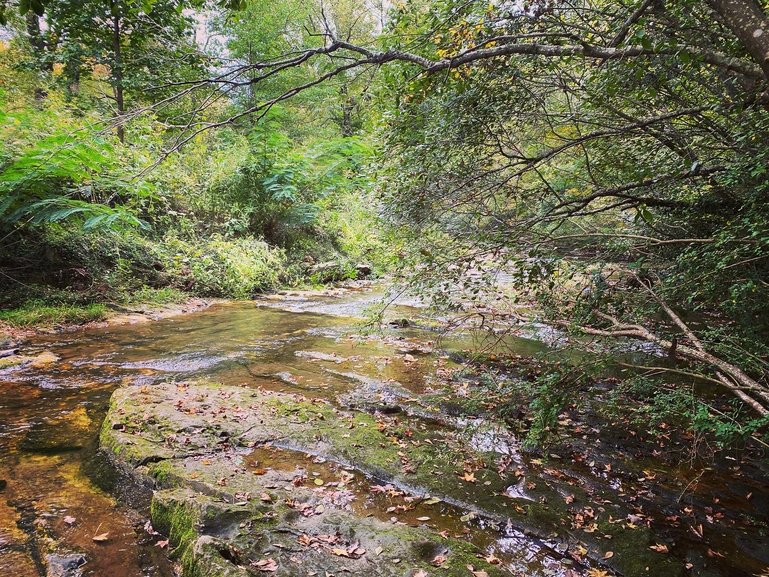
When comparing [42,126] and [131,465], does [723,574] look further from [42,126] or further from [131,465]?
[42,126]

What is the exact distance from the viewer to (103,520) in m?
3.44

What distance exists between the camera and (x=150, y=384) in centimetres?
614

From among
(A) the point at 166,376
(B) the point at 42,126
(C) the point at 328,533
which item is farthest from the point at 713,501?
(B) the point at 42,126

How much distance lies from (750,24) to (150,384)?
7.08 meters

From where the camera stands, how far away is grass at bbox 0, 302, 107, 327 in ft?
26.4

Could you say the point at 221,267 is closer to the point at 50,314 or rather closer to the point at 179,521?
the point at 50,314

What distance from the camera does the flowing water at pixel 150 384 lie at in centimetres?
323

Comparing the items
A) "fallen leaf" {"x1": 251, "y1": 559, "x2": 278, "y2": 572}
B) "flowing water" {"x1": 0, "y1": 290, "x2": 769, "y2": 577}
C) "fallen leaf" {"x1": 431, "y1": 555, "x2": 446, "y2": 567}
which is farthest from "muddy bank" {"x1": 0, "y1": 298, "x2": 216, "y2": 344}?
"fallen leaf" {"x1": 431, "y1": 555, "x2": 446, "y2": 567}

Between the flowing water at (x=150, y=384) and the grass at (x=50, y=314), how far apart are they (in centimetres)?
64

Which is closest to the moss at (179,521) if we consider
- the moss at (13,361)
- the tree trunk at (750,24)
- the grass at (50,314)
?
the tree trunk at (750,24)

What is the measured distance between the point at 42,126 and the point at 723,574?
489 inches

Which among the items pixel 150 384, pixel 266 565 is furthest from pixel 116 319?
pixel 266 565

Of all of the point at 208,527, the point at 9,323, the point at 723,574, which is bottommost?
the point at 723,574

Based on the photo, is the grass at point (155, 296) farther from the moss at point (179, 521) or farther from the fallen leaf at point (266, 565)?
the fallen leaf at point (266, 565)
